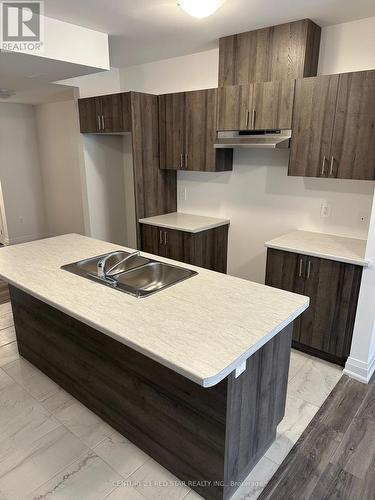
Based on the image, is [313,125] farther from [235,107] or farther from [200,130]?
[200,130]

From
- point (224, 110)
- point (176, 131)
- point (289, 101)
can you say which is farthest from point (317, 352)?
point (176, 131)

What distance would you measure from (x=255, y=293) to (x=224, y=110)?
190 centimetres

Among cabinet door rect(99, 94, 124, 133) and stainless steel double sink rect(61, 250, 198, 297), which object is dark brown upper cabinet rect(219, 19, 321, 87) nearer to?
cabinet door rect(99, 94, 124, 133)

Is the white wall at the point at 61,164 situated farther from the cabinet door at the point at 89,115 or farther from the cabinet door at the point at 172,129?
the cabinet door at the point at 172,129

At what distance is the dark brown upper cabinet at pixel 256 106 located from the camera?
268 cm

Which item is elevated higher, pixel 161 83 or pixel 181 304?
pixel 161 83

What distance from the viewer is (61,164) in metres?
5.61

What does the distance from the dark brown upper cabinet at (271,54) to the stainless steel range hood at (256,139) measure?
0.42m

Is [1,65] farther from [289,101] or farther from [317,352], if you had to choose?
[317,352]

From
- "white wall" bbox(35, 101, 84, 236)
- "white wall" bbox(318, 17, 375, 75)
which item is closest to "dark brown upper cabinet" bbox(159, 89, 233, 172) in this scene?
"white wall" bbox(318, 17, 375, 75)

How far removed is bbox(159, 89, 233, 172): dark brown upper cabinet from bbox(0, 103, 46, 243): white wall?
3.30m

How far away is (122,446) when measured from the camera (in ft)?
6.38

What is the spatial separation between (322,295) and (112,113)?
2669 mm

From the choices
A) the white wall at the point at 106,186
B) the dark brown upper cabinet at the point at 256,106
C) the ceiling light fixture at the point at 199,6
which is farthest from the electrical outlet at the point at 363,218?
the white wall at the point at 106,186
